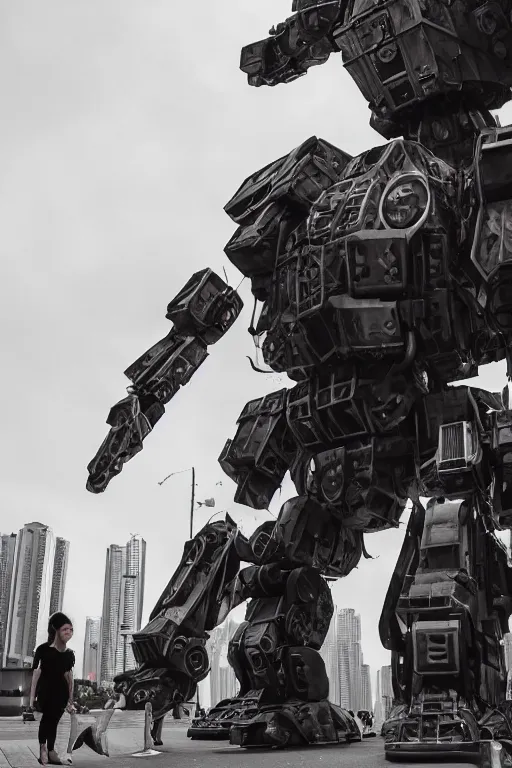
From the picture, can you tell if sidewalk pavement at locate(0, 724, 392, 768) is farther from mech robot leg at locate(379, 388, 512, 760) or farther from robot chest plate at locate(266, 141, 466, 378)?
robot chest plate at locate(266, 141, 466, 378)

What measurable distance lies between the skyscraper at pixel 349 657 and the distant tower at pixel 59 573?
21.1 feet

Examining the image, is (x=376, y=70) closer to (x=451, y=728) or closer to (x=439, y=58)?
(x=439, y=58)

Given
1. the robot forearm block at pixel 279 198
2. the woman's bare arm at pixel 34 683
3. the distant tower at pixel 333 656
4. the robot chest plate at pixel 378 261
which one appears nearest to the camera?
the woman's bare arm at pixel 34 683

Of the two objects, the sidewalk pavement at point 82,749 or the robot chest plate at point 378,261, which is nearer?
the sidewalk pavement at point 82,749

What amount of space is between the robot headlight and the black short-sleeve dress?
103 inches

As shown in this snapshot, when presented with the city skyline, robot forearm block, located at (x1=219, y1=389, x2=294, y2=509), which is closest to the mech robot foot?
robot forearm block, located at (x1=219, y1=389, x2=294, y2=509)

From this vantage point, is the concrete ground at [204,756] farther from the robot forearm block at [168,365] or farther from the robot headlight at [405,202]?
the robot headlight at [405,202]

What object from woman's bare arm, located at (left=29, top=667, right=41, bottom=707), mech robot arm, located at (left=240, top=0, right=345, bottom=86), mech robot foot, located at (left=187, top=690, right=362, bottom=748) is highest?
mech robot arm, located at (left=240, top=0, right=345, bottom=86)

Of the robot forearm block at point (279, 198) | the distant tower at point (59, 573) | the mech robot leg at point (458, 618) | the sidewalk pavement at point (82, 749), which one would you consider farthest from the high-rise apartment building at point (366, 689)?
the distant tower at point (59, 573)

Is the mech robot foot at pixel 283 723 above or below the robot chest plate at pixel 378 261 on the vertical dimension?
below

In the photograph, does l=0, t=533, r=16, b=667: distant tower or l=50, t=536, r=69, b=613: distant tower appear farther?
l=0, t=533, r=16, b=667: distant tower

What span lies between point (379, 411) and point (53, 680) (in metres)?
2.05

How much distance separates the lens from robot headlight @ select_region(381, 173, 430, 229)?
159 inches

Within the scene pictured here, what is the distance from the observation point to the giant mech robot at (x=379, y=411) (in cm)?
377
